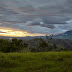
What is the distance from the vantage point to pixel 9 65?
11.6 m

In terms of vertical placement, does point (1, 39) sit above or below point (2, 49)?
above

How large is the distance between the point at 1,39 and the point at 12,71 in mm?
33770

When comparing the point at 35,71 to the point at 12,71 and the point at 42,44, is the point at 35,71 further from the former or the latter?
the point at 42,44

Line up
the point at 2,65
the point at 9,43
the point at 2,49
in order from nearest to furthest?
the point at 2,65, the point at 2,49, the point at 9,43

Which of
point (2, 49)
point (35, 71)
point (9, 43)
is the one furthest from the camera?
point (9, 43)

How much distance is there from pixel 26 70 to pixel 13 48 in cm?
2957

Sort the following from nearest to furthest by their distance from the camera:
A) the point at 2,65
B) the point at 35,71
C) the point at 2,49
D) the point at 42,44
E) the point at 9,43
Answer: the point at 35,71 < the point at 2,65 < the point at 2,49 < the point at 9,43 < the point at 42,44

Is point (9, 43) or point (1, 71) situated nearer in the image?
point (1, 71)

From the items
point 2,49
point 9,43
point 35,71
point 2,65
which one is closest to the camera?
point 35,71

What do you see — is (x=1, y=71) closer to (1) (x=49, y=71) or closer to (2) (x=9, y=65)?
(2) (x=9, y=65)

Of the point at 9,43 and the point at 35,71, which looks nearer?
the point at 35,71

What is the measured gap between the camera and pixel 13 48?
127 feet

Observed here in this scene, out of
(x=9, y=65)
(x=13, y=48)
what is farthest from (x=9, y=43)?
(x=9, y=65)

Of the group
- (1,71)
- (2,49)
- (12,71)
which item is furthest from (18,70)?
(2,49)
